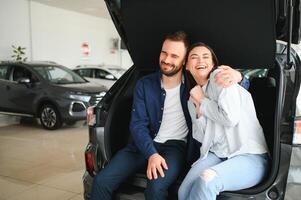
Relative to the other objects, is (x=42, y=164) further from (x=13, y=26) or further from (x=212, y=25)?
(x=13, y=26)

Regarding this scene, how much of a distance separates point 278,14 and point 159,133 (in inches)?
40.9

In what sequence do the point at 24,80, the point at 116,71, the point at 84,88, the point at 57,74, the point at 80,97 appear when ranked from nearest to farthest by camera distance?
the point at 80,97, the point at 84,88, the point at 24,80, the point at 57,74, the point at 116,71

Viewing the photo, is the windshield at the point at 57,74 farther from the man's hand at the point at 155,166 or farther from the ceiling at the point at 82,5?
the man's hand at the point at 155,166

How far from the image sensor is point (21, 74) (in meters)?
7.72

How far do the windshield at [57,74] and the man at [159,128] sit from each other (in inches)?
214

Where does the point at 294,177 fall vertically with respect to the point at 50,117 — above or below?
above

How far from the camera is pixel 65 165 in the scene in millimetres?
4559

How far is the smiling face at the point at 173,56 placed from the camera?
7.30 feet

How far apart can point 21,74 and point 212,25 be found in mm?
6396

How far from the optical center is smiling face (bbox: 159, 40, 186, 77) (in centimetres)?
222

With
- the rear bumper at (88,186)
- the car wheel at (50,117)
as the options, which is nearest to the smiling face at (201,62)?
the rear bumper at (88,186)

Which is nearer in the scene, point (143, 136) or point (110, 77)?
point (143, 136)

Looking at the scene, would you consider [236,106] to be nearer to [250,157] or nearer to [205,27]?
[250,157]

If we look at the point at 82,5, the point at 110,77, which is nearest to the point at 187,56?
the point at 110,77
